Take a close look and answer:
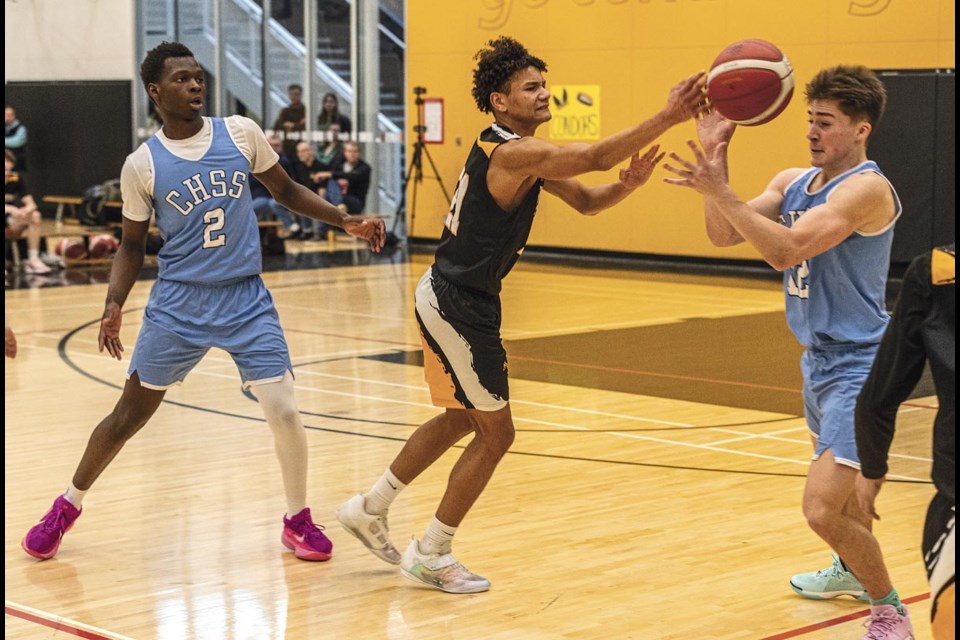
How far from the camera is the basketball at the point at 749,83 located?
4242 mm

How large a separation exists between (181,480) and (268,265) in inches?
423

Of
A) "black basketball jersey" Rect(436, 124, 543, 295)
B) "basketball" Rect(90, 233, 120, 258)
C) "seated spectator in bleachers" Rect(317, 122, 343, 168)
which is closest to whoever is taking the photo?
"black basketball jersey" Rect(436, 124, 543, 295)

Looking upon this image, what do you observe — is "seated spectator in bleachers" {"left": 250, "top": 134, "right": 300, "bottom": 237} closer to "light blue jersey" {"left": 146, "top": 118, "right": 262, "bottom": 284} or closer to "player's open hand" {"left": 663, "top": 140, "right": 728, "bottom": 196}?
"light blue jersey" {"left": 146, "top": 118, "right": 262, "bottom": 284}

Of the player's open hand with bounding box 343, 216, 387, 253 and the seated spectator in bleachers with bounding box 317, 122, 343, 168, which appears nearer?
the player's open hand with bounding box 343, 216, 387, 253

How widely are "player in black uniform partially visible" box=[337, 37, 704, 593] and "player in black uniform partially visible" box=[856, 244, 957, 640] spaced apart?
1728 millimetres

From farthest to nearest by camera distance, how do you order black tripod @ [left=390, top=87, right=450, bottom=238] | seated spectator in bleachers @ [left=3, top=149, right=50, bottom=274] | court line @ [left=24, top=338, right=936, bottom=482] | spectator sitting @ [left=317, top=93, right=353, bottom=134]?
spectator sitting @ [left=317, top=93, right=353, bottom=134], black tripod @ [left=390, top=87, right=450, bottom=238], seated spectator in bleachers @ [left=3, top=149, right=50, bottom=274], court line @ [left=24, top=338, right=936, bottom=482]

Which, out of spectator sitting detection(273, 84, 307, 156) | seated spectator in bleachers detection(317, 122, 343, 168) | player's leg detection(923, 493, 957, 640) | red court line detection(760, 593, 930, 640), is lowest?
red court line detection(760, 593, 930, 640)

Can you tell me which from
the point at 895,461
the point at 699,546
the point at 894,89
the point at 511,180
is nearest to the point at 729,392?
the point at 895,461

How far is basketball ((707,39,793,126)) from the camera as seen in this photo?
4.24 metres

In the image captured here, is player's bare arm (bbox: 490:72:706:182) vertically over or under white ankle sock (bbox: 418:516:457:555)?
over

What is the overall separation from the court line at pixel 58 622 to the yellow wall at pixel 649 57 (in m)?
12.1

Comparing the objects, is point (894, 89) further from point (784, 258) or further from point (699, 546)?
point (784, 258)

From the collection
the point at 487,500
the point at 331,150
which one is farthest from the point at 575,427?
the point at 331,150

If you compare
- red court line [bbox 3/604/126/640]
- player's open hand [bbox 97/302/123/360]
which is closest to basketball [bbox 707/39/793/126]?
player's open hand [bbox 97/302/123/360]
